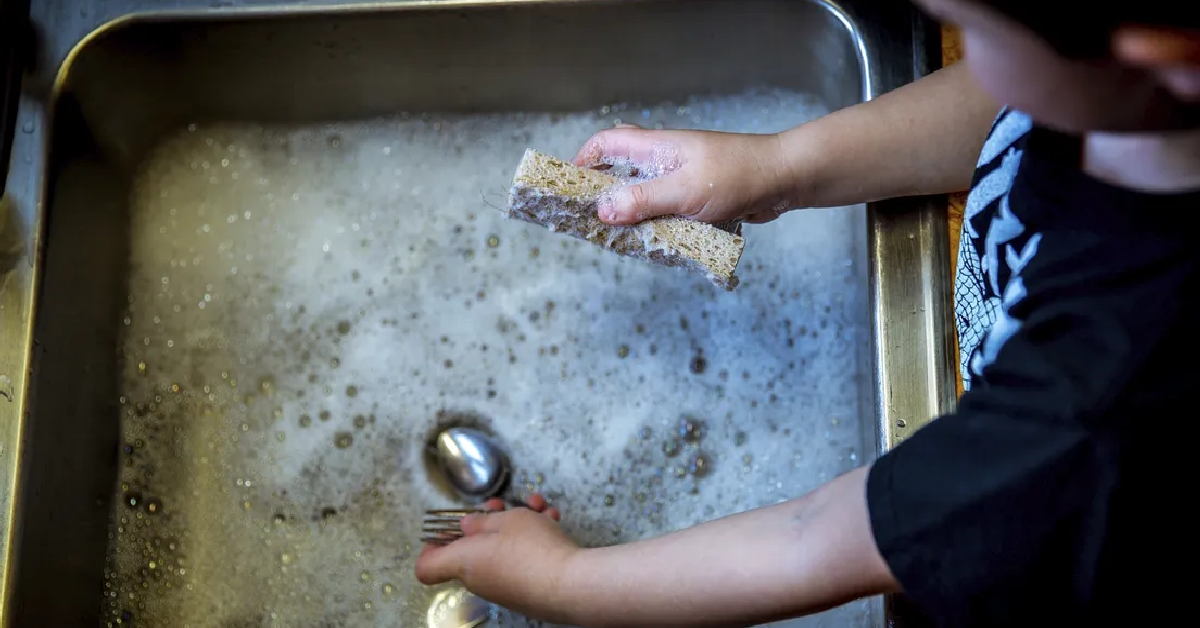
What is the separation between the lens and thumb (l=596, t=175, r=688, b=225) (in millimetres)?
603

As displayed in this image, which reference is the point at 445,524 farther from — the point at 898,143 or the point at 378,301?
the point at 898,143

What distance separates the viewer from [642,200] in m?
0.60

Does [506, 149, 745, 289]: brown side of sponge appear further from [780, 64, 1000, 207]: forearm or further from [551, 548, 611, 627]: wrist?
[551, 548, 611, 627]: wrist

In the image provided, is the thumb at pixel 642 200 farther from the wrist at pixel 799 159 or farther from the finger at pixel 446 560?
the finger at pixel 446 560

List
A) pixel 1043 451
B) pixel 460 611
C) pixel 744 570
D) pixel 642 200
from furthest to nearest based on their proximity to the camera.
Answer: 1. pixel 460 611
2. pixel 642 200
3. pixel 744 570
4. pixel 1043 451

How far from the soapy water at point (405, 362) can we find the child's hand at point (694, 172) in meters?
0.17

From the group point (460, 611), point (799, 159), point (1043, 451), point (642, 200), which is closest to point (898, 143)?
point (799, 159)

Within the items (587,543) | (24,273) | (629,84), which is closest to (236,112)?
(24,273)

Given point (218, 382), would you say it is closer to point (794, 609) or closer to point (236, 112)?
point (236, 112)

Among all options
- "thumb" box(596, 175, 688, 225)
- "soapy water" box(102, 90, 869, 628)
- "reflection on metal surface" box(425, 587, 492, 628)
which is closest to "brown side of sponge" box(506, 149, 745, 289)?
"thumb" box(596, 175, 688, 225)

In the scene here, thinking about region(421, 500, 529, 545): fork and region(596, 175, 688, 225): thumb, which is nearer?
region(596, 175, 688, 225): thumb

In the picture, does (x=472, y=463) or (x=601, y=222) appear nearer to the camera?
(x=601, y=222)

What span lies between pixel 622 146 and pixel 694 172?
7 centimetres

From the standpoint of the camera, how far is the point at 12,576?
2.13ft
